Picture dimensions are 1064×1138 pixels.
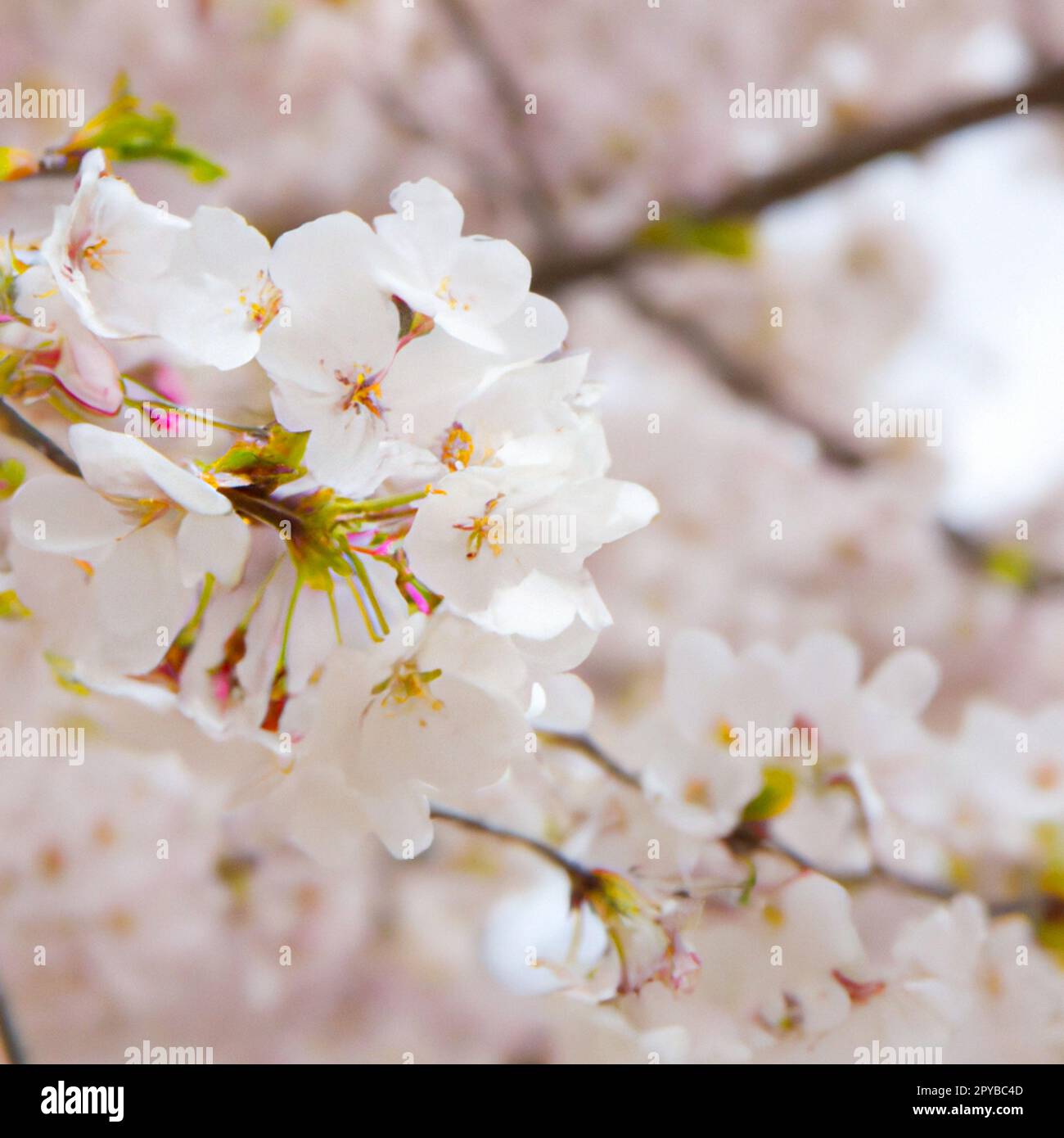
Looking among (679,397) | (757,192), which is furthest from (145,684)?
(679,397)

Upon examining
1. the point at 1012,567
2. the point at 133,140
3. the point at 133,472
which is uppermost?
the point at 133,140

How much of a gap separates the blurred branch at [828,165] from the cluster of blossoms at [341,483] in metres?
1.13

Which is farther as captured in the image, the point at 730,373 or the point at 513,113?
the point at 730,373

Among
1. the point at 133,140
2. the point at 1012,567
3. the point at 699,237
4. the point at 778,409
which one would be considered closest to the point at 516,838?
the point at 133,140

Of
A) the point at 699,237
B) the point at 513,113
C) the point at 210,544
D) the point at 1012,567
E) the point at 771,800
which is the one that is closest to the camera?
the point at 210,544

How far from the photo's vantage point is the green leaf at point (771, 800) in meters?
0.58

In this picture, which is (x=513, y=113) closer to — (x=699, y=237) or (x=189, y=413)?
(x=699, y=237)

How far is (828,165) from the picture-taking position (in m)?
1.44

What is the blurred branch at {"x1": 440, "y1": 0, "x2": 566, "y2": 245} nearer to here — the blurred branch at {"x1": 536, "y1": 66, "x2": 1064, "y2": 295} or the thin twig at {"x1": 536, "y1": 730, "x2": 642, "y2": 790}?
the blurred branch at {"x1": 536, "y1": 66, "x2": 1064, "y2": 295}

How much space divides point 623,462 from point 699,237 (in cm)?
79

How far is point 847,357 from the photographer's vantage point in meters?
2.76

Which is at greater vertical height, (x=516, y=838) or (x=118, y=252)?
(x=118, y=252)

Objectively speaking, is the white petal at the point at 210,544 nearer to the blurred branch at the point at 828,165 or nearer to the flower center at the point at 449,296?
the flower center at the point at 449,296
